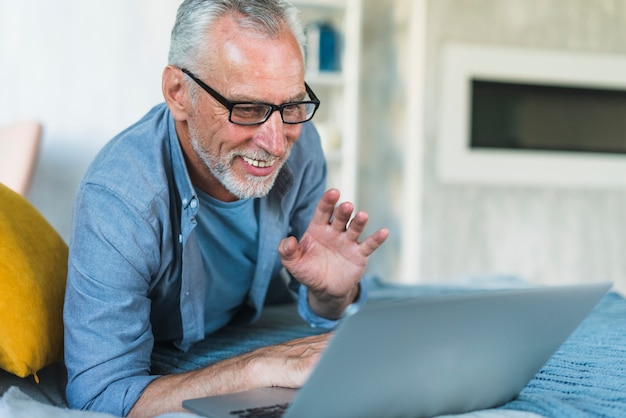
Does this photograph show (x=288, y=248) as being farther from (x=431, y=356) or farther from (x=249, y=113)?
(x=431, y=356)

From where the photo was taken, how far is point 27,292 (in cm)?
120

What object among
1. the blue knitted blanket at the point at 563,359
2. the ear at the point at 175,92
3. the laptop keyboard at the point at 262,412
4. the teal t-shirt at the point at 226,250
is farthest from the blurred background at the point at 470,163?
the laptop keyboard at the point at 262,412

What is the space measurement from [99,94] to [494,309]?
1.99m

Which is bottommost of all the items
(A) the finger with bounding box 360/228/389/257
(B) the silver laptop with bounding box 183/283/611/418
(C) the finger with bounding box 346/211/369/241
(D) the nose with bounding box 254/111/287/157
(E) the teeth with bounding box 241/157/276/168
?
(B) the silver laptop with bounding box 183/283/611/418

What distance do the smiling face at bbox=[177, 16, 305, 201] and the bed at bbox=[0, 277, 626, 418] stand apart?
0.32 metres

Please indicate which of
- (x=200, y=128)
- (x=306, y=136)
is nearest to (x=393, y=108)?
(x=306, y=136)

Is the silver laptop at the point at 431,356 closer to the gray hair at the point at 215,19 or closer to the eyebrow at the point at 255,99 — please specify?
the eyebrow at the point at 255,99

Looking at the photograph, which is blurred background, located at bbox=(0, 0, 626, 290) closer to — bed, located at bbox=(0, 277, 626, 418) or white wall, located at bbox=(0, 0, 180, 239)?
white wall, located at bbox=(0, 0, 180, 239)

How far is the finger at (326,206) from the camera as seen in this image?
1257 mm

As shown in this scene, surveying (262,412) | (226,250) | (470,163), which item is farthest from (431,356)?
(470,163)

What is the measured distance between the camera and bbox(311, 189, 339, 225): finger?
49.5 inches

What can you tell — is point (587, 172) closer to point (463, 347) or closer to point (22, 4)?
point (22, 4)

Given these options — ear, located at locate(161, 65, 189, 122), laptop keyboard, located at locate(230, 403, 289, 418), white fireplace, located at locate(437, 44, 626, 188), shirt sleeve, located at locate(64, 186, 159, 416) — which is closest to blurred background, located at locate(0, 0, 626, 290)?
white fireplace, located at locate(437, 44, 626, 188)

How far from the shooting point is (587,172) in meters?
4.32
